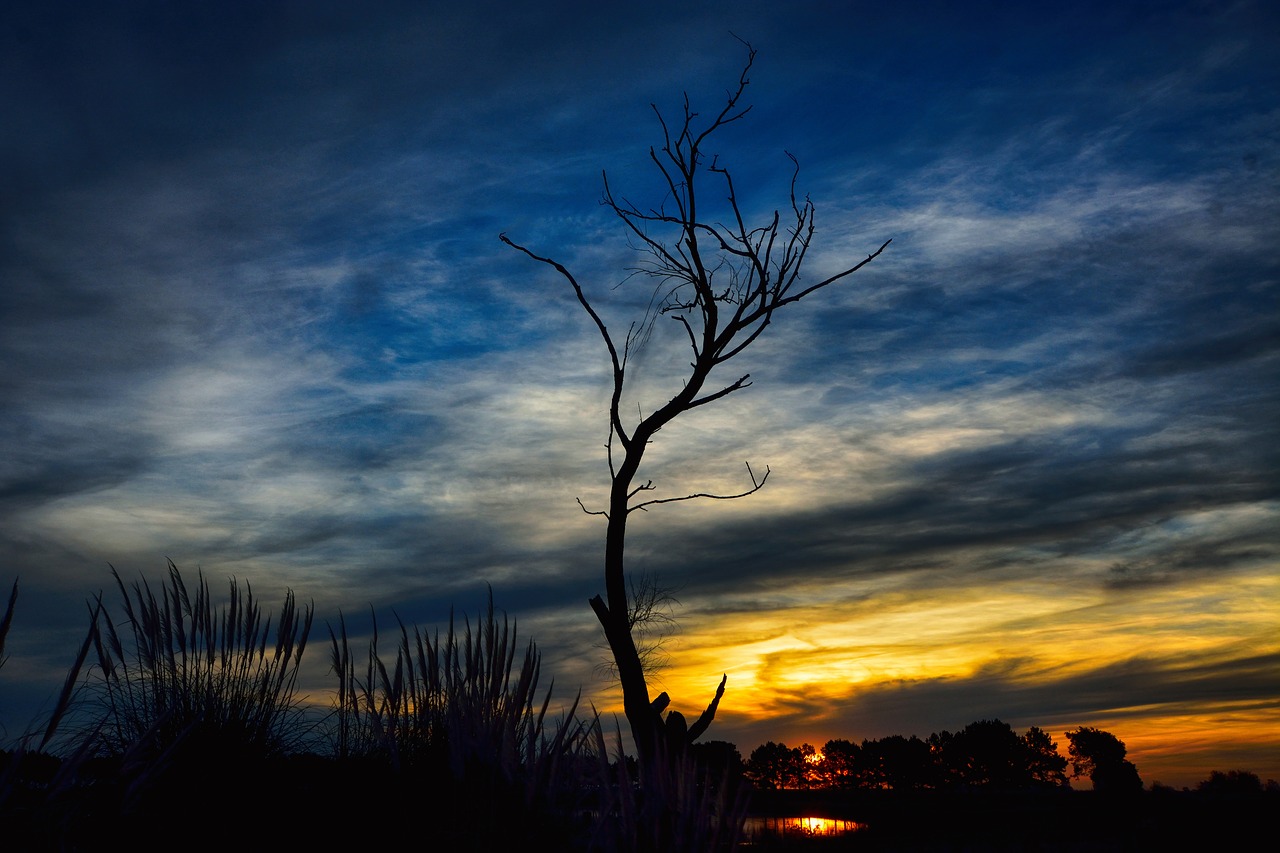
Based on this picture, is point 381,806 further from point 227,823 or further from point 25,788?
point 25,788

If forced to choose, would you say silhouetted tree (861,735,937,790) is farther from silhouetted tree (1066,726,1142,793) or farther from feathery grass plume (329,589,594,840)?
feathery grass plume (329,589,594,840)

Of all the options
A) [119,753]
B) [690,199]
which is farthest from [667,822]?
[690,199]

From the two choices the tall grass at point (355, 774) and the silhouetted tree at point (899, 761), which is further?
the silhouetted tree at point (899, 761)

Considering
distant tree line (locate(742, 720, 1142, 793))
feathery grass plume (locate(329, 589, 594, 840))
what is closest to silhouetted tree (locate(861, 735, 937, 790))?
distant tree line (locate(742, 720, 1142, 793))

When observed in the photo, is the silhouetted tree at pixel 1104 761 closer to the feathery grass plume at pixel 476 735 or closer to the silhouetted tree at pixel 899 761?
the silhouetted tree at pixel 899 761

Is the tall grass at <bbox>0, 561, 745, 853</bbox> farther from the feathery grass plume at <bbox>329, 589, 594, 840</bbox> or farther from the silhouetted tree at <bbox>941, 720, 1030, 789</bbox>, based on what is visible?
the silhouetted tree at <bbox>941, 720, 1030, 789</bbox>

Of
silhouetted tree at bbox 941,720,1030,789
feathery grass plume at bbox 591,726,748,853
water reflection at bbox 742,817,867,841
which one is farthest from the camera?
silhouetted tree at bbox 941,720,1030,789

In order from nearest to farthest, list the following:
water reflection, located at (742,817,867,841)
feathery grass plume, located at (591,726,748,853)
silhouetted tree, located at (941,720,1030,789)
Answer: feathery grass plume, located at (591,726,748,853) < water reflection, located at (742,817,867,841) < silhouetted tree, located at (941,720,1030,789)

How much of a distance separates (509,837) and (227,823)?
1.38 m

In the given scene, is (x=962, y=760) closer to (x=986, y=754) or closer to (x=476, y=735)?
(x=986, y=754)

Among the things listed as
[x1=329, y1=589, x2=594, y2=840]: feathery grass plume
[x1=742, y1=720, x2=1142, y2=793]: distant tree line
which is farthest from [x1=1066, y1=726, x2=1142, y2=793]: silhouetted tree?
[x1=329, y1=589, x2=594, y2=840]: feathery grass plume

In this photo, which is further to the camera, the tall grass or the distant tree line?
the distant tree line

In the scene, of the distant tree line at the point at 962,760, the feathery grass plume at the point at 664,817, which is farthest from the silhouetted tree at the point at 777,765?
the feathery grass plume at the point at 664,817

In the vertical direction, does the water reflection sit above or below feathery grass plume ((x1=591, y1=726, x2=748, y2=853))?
below
